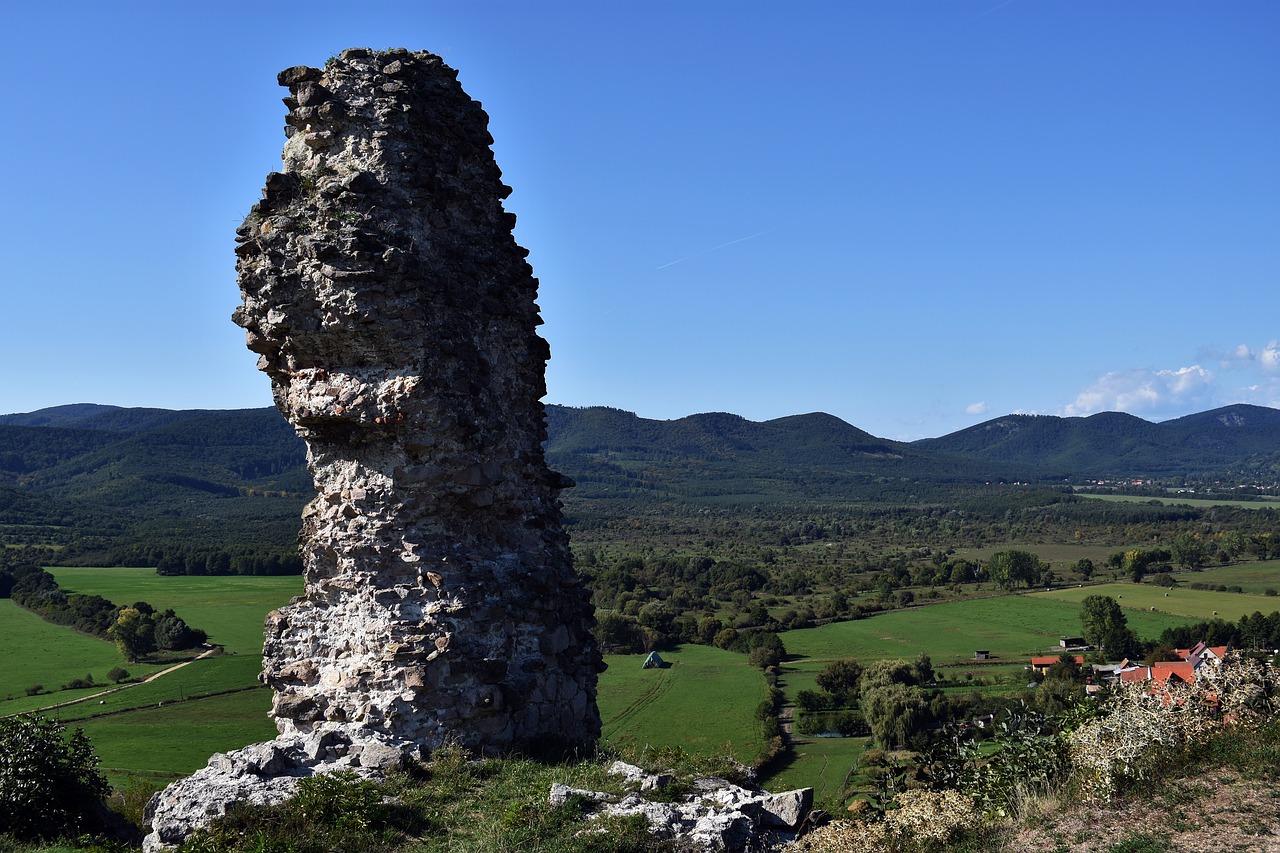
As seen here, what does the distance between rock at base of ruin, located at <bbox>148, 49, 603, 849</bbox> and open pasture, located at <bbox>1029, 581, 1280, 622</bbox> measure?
4927cm

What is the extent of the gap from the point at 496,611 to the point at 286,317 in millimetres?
3890

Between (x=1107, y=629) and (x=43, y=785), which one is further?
(x=1107, y=629)

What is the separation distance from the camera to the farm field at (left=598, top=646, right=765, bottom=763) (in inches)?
1277

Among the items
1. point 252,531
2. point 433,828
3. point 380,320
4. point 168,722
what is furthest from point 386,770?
point 252,531

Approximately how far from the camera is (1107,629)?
165 feet

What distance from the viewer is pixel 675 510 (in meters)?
178

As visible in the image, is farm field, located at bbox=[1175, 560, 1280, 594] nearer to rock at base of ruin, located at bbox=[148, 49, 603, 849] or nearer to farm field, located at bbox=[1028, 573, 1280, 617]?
farm field, located at bbox=[1028, 573, 1280, 617]

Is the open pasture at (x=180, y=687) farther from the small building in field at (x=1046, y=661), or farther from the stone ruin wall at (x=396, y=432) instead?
the small building in field at (x=1046, y=661)

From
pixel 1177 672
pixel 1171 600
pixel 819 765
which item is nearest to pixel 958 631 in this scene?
pixel 1171 600

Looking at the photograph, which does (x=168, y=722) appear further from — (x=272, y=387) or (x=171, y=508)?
(x=171, y=508)

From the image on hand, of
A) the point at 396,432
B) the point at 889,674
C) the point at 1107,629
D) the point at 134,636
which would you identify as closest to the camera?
the point at 396,432

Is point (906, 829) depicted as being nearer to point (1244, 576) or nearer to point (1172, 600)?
point (1172, 600)

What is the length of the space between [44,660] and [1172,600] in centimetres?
6445

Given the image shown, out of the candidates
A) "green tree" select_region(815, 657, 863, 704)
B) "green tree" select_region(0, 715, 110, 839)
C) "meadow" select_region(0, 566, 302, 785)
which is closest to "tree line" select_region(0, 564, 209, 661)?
"meadow" select_region(0, 566, 302, 785)
